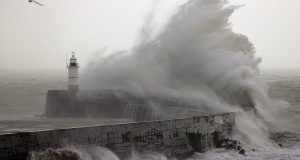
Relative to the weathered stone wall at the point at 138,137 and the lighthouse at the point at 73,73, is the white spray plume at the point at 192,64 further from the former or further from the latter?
the weathered stone wall at the point at 138,137

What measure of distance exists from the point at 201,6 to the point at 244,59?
2464 mm

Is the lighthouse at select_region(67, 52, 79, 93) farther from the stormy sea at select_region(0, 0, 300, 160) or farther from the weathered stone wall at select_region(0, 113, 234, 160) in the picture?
the weathered stone wall at select_region(0, 113, 234, 160)

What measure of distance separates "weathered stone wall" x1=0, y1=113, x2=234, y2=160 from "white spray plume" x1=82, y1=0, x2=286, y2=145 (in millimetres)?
3269

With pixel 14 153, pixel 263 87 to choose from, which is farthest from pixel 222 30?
pixel 14 153

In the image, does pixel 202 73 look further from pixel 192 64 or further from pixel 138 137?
pixel 138 137

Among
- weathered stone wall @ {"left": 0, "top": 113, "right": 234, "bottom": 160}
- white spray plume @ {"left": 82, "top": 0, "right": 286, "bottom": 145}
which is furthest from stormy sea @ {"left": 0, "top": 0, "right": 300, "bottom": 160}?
weathered stone wall @ {"left": 0, "top": 113, "right": 234, "bottom": 160}

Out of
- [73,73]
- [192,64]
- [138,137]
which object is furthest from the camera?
[192,64]

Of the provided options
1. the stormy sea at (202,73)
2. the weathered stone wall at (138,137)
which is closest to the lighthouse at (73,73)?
the stormy sea at (202,73)

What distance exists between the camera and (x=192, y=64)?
50.9 feet

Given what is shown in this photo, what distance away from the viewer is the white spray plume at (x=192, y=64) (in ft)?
46.1

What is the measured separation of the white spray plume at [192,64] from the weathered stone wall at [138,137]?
3.27 m

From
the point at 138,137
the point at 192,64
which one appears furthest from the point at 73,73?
the point at 138,137

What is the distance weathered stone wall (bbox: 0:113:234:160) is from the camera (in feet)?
24.8

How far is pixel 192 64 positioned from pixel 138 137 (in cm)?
683
